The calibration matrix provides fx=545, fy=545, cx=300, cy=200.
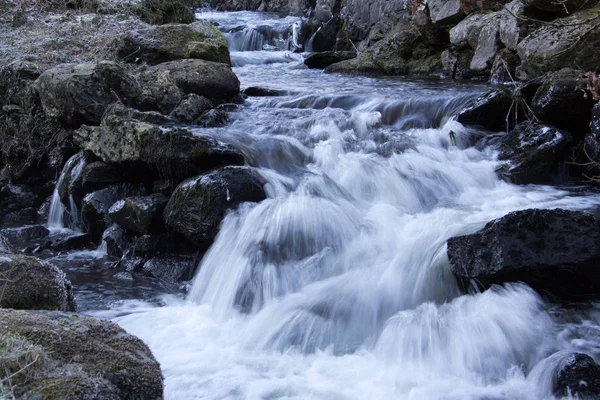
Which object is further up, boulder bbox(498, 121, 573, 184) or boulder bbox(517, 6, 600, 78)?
boulder bbox(517, 6, 600, 78)

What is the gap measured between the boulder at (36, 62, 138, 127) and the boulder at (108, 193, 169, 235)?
2.37 m

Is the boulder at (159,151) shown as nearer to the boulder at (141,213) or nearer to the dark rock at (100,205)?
the dark rock at (100,205)

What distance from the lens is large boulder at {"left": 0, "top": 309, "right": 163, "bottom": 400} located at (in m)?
2.37

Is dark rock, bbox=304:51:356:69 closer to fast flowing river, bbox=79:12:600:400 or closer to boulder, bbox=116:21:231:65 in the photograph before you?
boulder, bbox=116:21:231:65

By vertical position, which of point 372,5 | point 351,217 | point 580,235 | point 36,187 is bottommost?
point 36,187

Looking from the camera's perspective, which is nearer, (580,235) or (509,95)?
(580,235)

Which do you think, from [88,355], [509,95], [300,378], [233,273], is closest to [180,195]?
[233,273]

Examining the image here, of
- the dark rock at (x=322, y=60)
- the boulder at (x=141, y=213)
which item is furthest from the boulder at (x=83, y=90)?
the dark rock at (x=322, y=60)

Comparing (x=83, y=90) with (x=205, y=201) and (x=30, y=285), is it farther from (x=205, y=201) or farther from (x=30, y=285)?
(x=30, y=285)

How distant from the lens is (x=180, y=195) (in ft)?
19.7

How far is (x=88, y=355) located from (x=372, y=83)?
10.2m

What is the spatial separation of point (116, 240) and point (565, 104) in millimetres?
5830

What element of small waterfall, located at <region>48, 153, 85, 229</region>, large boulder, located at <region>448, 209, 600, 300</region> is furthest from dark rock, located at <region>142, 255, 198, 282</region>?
large boulder, located at <region>448, 209, 600, 300</region>

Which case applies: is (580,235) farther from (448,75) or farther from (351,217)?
(448,75)
